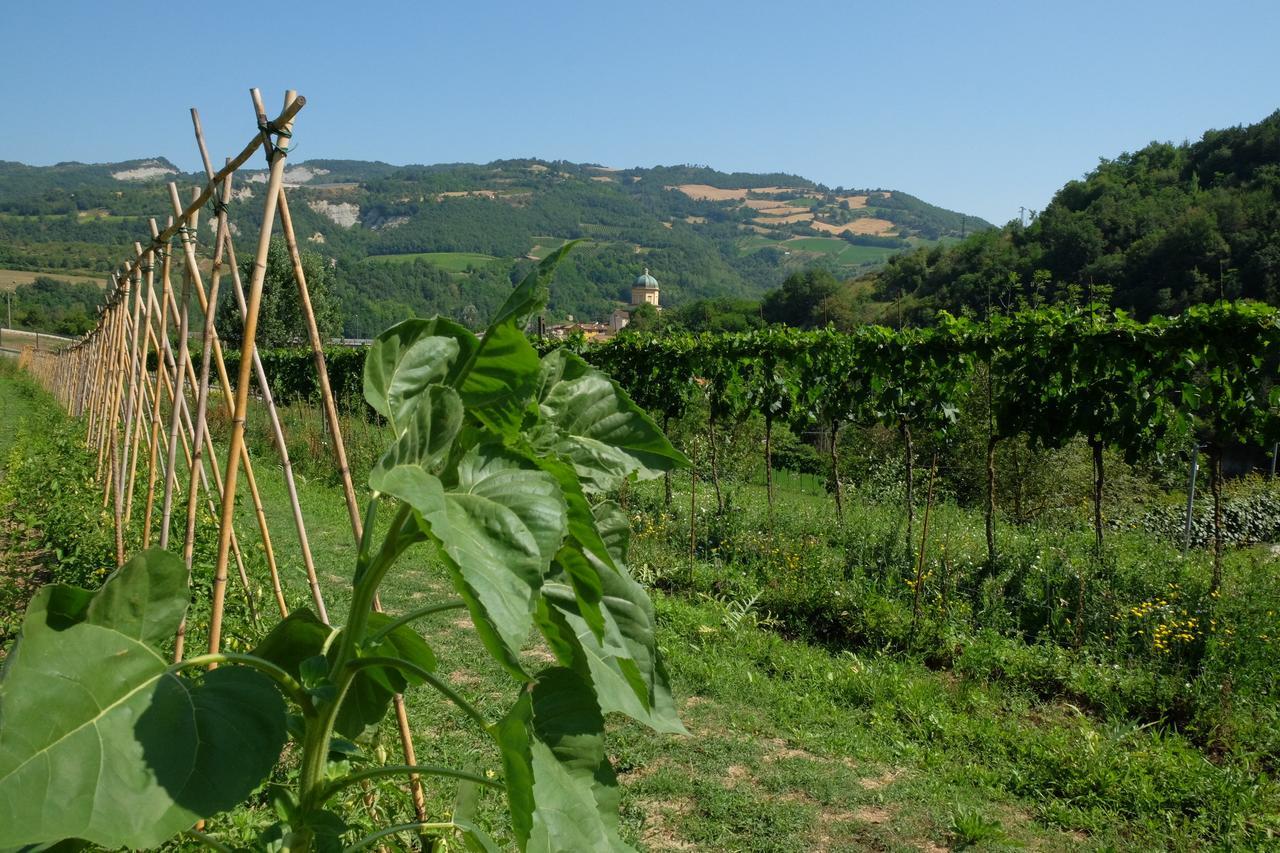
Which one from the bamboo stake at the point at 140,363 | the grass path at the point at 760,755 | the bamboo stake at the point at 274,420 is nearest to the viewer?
the bamboo stake at the point at 274,420

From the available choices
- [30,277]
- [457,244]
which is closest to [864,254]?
[457,244]

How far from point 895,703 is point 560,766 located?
4745mm

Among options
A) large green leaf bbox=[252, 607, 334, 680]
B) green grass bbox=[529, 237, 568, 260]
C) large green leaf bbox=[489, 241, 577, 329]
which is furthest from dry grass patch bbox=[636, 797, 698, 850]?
green grass bbox=[529, 237, 568, 260]

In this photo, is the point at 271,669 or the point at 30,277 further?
the point at 30,277

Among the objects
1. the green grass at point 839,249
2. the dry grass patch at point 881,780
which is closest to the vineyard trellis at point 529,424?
the dry grass patch at point 881,780

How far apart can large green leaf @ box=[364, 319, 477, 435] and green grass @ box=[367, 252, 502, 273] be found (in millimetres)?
128363

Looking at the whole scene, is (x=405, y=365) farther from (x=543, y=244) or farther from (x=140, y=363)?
(x=543, y=244)

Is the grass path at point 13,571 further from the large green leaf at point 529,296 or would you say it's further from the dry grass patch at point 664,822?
the large green leaf at point 529,296

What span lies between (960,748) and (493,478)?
4.62 m

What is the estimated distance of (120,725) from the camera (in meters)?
0.89

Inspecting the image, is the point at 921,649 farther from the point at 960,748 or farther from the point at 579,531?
Answer: the point at 579,531

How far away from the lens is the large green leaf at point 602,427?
112 cm

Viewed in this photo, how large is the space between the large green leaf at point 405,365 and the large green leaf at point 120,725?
0.31 meters

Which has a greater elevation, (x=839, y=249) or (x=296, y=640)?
(x=839, y=249)
